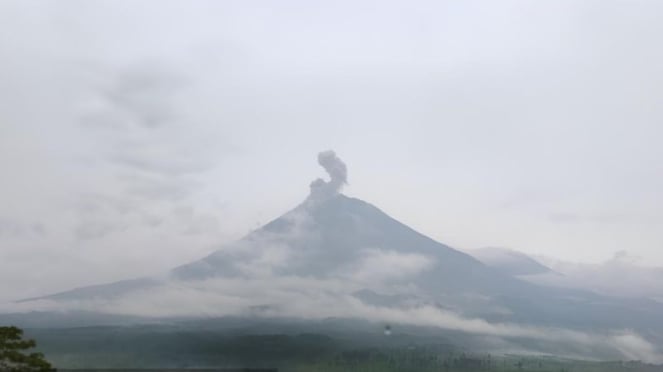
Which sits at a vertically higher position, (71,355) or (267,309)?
(267,309)

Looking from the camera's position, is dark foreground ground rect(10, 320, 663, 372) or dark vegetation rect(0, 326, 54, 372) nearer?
dark vegetation rect(0, 326, 54, 372)

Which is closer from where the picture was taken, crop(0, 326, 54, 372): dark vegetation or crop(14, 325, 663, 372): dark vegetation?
crop(0, 326, 54, 372): dark vegetation

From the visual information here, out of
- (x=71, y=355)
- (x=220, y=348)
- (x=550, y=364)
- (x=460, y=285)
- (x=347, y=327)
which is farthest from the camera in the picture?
(x=460, y=285)

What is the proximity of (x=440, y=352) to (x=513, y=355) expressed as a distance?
17918mm

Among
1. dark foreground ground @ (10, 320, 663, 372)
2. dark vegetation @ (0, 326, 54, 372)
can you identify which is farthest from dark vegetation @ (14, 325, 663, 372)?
dark vegetation @ (0, 326, 54, 372)

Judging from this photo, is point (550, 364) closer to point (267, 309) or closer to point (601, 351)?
point (601, 351)

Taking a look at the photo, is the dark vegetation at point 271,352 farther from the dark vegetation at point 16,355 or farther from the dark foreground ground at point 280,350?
the dark vegetation at point 16,355

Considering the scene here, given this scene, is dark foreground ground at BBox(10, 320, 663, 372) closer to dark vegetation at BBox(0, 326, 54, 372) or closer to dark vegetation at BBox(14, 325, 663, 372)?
dark vegetation at BBox(14, 325, 663, 372)

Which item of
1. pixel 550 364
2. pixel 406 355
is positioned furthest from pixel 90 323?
pixel 550 364

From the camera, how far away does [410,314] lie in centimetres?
18600

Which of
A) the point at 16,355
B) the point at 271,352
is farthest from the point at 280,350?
the point at 16,355

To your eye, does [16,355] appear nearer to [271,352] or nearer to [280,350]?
[271,352]

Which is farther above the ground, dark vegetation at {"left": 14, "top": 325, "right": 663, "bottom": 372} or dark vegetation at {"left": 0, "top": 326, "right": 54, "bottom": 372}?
dark vegetation at {"left": 14, "top": 325, "right": 663, "bottom": 372}

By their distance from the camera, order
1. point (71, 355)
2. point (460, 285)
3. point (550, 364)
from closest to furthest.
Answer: point (71, 355)
point (550, 364)
point (460, 285)
